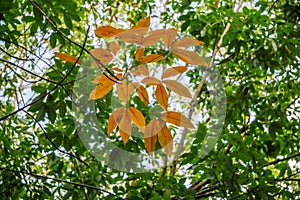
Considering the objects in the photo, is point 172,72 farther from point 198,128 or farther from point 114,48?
point 198,128

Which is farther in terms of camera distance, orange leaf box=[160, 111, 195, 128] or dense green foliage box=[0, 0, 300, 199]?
dense green foliage box=[0, 0, 300, 199]

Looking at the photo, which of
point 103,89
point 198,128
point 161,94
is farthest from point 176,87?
point 198,128

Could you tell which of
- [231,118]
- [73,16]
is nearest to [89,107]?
[73,16]

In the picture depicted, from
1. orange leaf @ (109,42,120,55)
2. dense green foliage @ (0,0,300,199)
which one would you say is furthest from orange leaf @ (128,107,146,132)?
dense green foliage @ (0,0,300,199)

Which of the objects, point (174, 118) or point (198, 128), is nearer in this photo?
point (174, 118)

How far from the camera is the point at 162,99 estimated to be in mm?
722

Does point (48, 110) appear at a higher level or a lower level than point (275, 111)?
lower

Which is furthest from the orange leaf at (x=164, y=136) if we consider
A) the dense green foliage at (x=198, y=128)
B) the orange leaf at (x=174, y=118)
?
the dense green foliage at (x=198, y=128)

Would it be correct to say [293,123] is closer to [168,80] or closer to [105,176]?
[105,176]

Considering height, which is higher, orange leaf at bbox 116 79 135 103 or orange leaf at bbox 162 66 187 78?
orange leaf at bbox 162 66 187 78

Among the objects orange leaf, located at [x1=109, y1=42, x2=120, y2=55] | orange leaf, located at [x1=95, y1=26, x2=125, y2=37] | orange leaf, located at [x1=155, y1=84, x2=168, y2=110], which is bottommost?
orange leaf, located at [x1=155, y1=84, x2=168, y2=110]

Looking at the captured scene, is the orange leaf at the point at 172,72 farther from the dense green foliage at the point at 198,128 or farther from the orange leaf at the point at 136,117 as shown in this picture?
the dense green foliage at the point at 198,128

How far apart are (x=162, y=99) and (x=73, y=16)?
67 cm

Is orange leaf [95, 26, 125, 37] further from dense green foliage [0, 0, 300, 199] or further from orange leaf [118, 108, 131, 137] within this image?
dense green foliage [0, 0, 300, 199]
